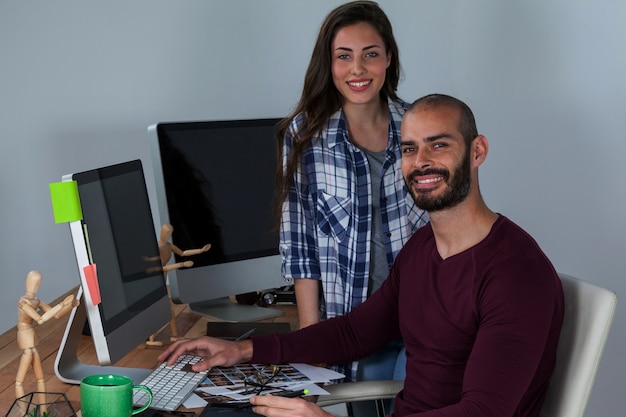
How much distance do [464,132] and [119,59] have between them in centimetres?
174

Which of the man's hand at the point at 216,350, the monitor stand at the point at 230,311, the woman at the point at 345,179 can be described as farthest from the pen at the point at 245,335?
the monitor stand at the point at 230,311

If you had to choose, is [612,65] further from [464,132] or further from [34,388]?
[34,388]

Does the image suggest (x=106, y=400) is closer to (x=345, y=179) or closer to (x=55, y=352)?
(x=55, y=352)

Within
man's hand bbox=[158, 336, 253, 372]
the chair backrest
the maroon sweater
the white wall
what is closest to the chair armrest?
the maroon sweater

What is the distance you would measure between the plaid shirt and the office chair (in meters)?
0.59

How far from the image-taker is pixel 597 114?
283 centimetres

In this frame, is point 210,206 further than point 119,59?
No

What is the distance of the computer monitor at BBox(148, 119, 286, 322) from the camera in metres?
2.35

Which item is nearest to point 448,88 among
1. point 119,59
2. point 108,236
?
point 119,59

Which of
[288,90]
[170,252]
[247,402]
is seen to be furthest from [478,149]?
[288,90]

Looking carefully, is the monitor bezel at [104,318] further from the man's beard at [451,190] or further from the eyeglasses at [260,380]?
the man's beard at [451,190]

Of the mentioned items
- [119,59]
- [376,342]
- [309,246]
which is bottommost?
[376,342]

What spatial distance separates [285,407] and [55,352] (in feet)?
2.57

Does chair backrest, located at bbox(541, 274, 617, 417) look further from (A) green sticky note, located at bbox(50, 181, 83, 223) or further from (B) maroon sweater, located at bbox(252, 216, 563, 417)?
(A) green sticky note, located at bbox(50, 181, 83, 223)
